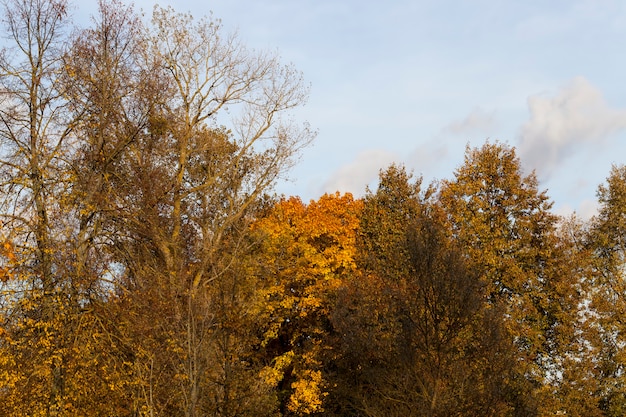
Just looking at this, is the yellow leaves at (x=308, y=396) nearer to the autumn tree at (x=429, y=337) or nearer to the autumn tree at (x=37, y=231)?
the autumn tree at (x=429, y=337)

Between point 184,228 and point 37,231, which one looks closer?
point 37,231

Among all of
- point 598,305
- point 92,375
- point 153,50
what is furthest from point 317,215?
point 92,375

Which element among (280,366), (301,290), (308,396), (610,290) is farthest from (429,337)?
(610,290)

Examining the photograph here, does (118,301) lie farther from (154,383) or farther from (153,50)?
(153,50)

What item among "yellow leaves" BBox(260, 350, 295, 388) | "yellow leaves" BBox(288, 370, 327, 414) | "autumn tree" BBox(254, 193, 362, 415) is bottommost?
"yellow leaves" BBox(288, 370, 327, 414)

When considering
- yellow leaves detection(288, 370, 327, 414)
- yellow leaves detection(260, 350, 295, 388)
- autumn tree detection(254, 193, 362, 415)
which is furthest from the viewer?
autumn tree detection(254, 193, 362, 415)

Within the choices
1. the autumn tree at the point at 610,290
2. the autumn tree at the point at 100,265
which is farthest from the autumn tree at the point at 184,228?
the autumn tree at the point at 610,290

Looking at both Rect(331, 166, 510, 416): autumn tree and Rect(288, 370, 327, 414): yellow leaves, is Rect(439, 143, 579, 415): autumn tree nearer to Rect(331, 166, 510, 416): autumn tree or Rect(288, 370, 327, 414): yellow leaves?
Rect(331, 166, 510, 416): autumn tree

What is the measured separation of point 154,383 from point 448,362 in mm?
9237

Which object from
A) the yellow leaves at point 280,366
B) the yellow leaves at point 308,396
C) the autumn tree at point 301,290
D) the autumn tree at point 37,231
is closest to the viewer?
the autumn tree at point 37,231

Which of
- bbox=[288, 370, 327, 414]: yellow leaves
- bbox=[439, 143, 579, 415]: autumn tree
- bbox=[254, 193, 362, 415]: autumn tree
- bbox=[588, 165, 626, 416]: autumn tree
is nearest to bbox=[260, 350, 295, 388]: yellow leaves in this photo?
bbox=[254, 193, 362, 415]: autumn tree

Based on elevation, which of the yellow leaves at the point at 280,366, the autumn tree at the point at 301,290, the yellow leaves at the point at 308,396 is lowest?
the yellow leaves at the point at 308,396

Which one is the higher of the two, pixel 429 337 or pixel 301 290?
pixel 301 290

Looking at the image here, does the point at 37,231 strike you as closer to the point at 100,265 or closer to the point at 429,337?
the point at 100,265
